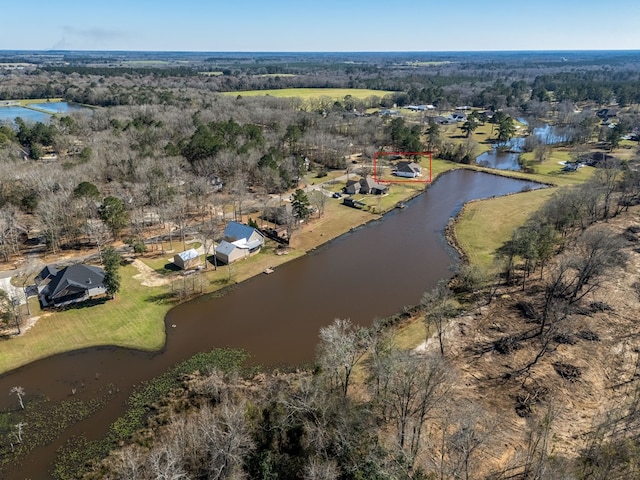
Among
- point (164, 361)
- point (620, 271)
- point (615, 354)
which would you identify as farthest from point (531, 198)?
point (164, 361)

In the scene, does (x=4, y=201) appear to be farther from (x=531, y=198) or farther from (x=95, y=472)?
(x=531, y=198)

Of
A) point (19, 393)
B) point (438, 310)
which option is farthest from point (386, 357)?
point (19, 393)

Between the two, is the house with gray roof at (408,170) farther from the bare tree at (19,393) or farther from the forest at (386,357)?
the bare tree at (19,393)

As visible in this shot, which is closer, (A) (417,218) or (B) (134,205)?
(B) (134,205)

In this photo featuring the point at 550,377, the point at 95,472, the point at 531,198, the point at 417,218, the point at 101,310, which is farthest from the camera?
the point at 531,198

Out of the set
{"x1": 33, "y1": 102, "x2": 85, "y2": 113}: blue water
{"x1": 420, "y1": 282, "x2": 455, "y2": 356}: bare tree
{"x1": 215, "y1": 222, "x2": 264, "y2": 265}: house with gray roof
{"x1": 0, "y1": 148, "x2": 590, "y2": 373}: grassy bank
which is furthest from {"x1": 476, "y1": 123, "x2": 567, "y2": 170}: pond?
{"x1": 33, "y1": 102, "x2": 85, "y2": 113}: blue water

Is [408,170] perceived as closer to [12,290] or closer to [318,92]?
[12,290]

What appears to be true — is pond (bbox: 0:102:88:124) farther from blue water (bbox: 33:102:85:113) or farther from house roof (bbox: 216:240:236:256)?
house roof (bbox: 216:240:236:256)
